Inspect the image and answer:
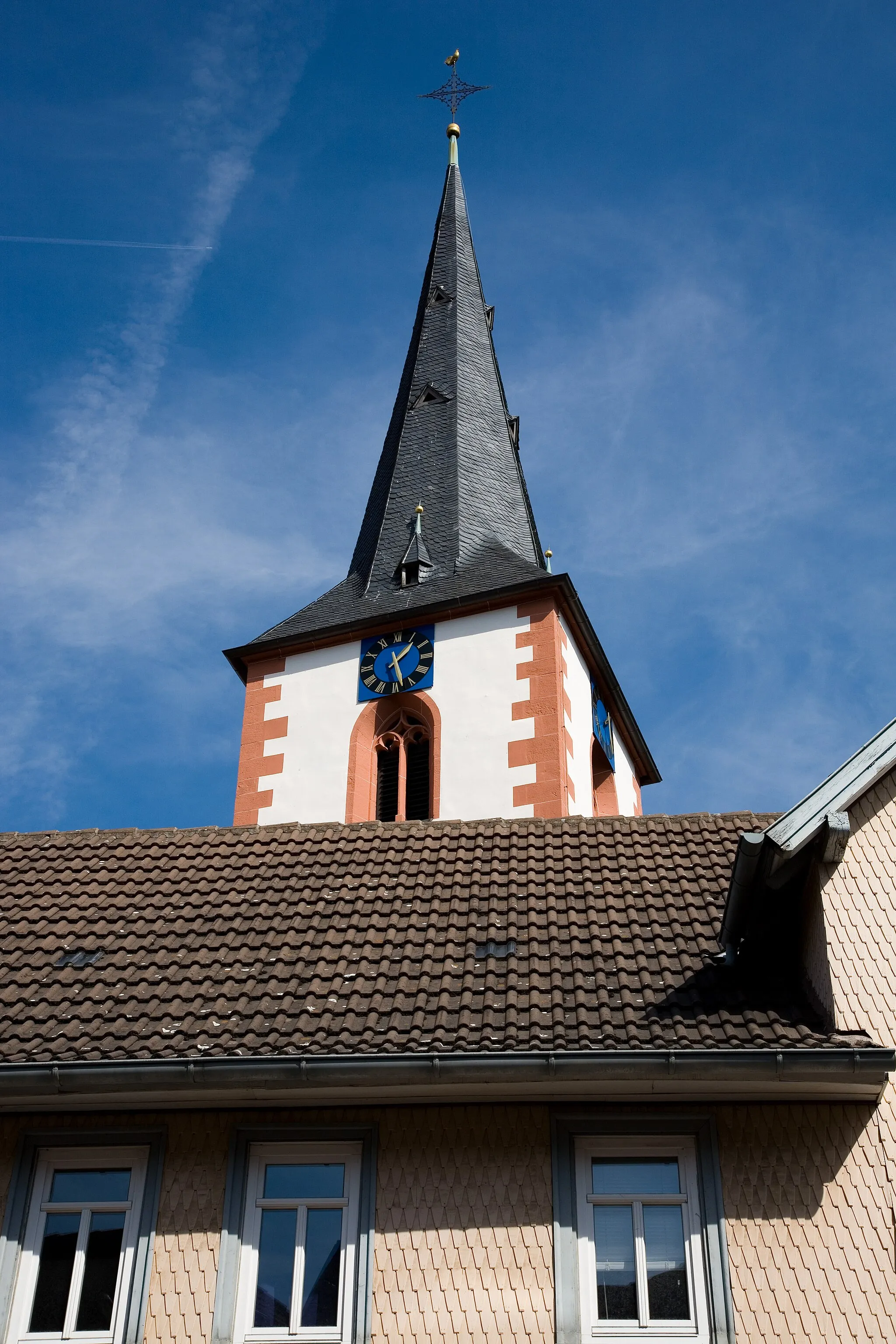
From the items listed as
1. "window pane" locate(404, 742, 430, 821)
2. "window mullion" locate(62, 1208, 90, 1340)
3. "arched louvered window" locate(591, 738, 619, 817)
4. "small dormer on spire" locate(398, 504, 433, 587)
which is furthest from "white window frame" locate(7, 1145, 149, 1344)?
"small dormer on spire" locate(398, 504, 433, 587)

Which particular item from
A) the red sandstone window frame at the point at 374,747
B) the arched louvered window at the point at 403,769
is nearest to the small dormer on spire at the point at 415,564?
the red sandstone window frame at the point at 374,747

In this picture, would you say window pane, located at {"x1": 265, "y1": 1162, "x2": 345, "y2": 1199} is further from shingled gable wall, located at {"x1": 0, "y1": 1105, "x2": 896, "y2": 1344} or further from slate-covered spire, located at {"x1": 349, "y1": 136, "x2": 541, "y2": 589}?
slate-covered spire, located at {"x1": 349, "y1": 136, "x2": 541, "y2": 589}

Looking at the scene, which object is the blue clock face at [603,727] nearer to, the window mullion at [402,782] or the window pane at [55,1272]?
the window mullion at [402,782]

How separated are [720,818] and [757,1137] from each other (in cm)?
342

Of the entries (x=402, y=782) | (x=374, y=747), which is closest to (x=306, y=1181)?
(x=402, y=782)

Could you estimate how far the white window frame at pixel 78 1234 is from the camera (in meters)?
8.62

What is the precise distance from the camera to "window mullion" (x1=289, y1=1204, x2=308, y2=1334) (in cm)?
851

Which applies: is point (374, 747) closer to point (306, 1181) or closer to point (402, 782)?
point (402, 782)

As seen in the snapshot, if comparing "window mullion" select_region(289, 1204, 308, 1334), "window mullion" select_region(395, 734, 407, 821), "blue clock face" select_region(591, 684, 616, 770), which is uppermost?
"blue clock face" select_region(591, 684, 616, 770)

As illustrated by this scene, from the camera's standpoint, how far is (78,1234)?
8.91 meters

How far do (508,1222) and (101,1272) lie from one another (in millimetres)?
2073

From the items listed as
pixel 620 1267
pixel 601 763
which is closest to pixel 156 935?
pixel 620 1267

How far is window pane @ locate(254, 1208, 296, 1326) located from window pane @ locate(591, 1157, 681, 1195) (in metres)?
1.56

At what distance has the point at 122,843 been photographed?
1213 centimetres
